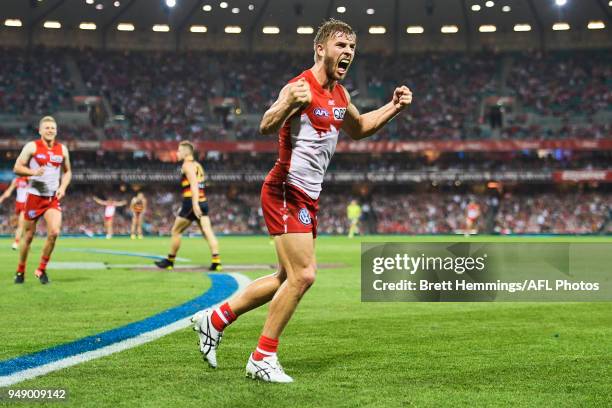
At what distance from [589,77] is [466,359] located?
195 ft

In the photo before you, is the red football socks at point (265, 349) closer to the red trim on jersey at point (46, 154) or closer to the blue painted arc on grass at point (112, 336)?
the blue painted arc on grass at point (112, 336)

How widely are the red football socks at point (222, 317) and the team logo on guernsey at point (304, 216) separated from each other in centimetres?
90

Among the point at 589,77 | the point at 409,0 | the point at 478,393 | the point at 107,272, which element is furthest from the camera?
the point at 589,77

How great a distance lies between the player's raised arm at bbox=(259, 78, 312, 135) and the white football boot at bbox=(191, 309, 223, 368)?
153cm

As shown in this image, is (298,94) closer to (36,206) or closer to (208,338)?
(208,338)

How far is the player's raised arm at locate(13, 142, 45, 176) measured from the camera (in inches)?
455

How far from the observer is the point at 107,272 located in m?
15.6

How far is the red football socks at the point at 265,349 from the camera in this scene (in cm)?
505

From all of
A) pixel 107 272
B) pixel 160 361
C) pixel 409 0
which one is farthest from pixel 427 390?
pixel 409 0

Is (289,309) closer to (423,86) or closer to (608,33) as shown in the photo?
(423,86)

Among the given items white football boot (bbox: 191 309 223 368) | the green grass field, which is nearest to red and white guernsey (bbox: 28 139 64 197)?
the green grass field

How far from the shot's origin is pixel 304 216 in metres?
5.27

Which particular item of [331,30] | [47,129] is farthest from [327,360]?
[47,129]

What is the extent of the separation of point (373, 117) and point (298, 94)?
1322mm
